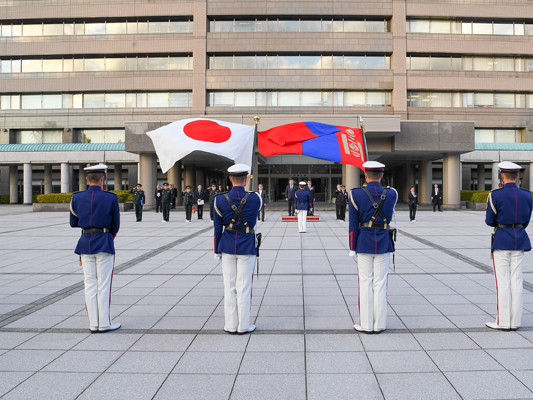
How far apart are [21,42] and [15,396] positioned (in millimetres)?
49239

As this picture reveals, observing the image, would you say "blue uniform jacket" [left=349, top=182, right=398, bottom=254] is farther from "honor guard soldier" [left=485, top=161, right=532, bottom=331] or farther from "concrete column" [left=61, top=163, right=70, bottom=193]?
"concrete column" [left=61, top=163, right=70, bottom=193]

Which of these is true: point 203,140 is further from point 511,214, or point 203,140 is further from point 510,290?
point 510,290

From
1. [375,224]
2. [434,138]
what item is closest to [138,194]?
[375,224]

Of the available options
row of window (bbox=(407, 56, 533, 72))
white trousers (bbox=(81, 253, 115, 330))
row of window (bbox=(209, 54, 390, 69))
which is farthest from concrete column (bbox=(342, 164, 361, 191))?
white trousers (bbox=(81, 253, 115, 330))

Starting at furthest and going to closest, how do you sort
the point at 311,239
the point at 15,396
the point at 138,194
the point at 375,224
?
the point at 138,194 < the point at 311,239 < the point at 375,224 < the point at 15,396

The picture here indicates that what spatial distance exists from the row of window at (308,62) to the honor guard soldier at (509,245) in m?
37.0

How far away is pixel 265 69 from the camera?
3966 centimetres

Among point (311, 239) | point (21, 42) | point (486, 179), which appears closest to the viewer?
point (311, 239)

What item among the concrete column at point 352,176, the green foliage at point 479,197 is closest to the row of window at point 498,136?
the green foliage at point 479,197

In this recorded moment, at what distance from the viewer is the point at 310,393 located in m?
3.45

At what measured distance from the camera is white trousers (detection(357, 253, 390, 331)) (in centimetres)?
491

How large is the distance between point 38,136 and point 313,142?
43288 mm

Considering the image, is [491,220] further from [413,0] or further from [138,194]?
[413,0]

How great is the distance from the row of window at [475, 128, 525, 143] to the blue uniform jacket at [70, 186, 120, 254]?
44.6 meters
